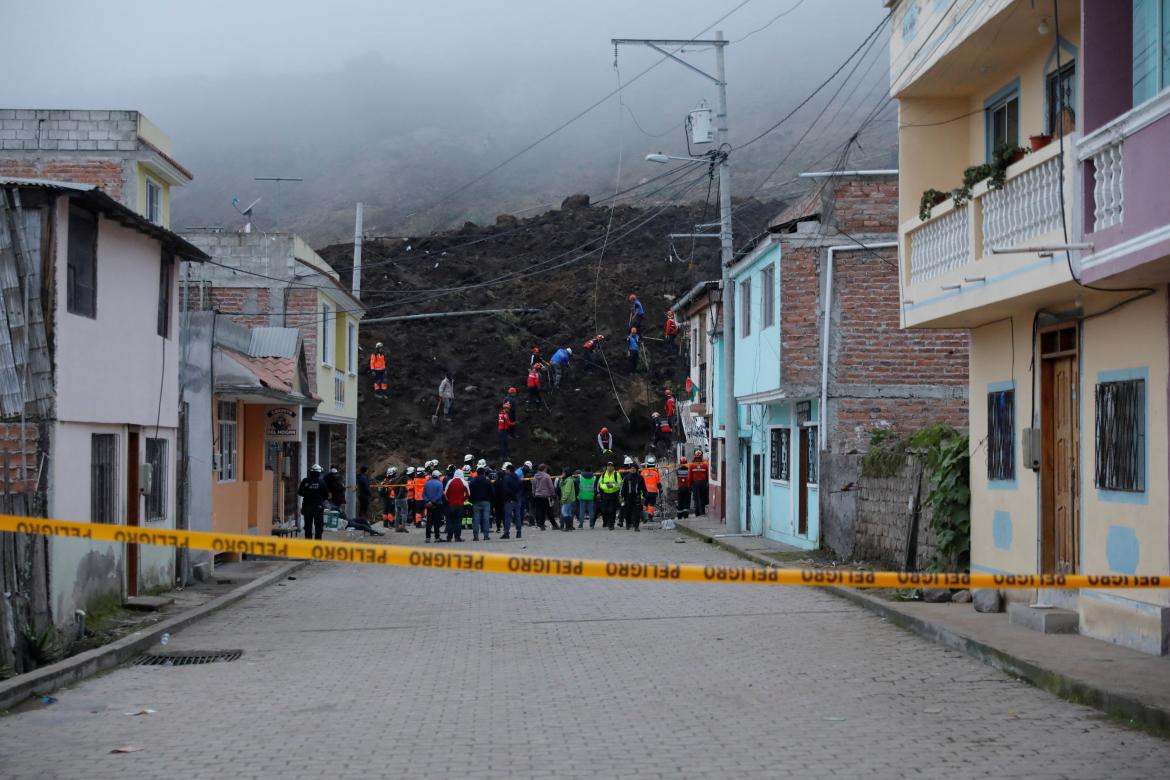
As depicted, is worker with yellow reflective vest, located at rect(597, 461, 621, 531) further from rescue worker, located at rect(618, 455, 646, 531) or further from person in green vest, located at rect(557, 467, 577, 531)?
person in green vest, located at rect(557, 467, 577, 531)

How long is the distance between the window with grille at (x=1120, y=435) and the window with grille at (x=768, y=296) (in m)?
14.0

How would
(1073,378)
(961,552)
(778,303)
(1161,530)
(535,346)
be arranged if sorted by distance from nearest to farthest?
(1161,530) < (1073,378) < (961,552) < (778,303) < (535,346)

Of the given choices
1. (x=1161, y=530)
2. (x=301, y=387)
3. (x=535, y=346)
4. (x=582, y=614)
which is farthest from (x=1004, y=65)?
(x=535, y=346)

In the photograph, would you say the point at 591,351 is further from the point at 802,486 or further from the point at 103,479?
the point at 103,479

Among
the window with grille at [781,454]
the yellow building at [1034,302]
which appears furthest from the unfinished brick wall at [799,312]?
the yellow building at [1034,302]

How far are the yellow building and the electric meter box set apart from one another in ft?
34.4

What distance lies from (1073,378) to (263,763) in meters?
8.95

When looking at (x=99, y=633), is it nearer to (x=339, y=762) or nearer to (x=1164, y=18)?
(x=339, y=762)

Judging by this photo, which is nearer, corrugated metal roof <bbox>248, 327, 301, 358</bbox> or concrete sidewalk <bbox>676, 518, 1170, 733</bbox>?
concrete sidewalk <bbox>676, 518, 1170, 733</bbox>

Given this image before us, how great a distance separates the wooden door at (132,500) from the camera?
15.5 m

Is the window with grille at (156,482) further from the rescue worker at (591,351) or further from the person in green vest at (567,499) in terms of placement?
the rescue worker at (591,351)

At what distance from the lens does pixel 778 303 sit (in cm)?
2470

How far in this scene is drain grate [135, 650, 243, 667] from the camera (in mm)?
11977

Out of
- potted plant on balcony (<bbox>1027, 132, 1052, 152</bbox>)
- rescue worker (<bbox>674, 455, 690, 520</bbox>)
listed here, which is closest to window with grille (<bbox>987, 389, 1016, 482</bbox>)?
potted plant on balcony (<bbox>1027, 132, 1052, 152</bbox>)
